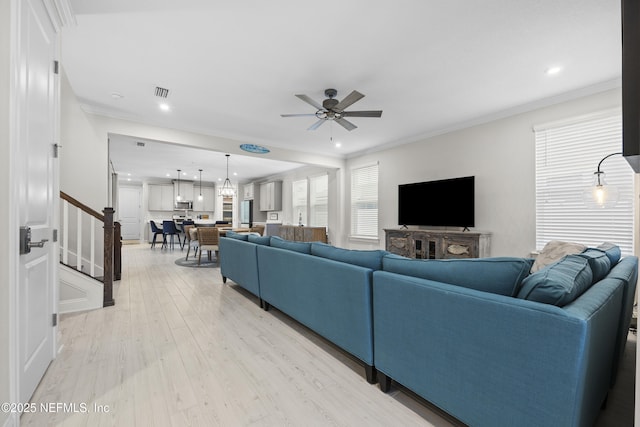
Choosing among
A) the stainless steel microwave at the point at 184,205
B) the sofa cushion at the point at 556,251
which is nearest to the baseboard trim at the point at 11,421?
the sofa cushion at the point at 556,251

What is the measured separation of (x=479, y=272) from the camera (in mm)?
1350

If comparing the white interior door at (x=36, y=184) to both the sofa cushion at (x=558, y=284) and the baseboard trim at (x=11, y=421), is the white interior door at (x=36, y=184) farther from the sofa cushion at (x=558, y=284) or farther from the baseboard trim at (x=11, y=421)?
the sofa cushion at (x=558, y=284)

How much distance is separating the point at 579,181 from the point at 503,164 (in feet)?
2.93

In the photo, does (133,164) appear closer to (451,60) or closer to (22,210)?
(22,210)

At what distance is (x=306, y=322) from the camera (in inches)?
92.7

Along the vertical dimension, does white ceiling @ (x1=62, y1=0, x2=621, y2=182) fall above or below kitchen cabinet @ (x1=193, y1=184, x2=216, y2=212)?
above

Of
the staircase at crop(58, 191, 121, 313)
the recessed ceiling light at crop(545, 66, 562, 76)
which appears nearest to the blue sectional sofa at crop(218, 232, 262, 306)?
the staircase at crop(58, 191, 121, 313)

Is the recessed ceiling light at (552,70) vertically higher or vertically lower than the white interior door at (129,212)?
higher

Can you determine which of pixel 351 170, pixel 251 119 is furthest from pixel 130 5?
pixel 351 170

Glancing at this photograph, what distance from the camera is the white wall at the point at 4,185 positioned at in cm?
128

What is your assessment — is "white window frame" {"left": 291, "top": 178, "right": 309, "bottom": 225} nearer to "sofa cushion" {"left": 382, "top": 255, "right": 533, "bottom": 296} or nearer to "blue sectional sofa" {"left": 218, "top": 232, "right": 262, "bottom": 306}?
"blue sectional sofa" {"left": 218, "top": 232, "right": 262, "bottom": 306}

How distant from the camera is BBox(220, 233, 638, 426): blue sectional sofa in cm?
101

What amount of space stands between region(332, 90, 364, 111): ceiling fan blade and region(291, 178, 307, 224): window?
524 cm

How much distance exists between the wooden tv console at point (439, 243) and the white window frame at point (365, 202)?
1.12 m
